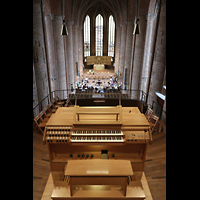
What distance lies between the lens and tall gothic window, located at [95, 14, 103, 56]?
28.7 metres

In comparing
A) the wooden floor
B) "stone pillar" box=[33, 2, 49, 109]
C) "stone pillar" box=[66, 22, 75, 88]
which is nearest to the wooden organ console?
the wooden floor

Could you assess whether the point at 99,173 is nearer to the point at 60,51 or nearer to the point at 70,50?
the point at 60,51

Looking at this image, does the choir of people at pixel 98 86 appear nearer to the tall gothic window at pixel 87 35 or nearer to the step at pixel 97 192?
the tall gothic window at pixel 87 35

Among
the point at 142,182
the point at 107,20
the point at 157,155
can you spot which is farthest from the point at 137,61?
the point at 107,20

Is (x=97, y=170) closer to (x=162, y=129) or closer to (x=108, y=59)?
(x=162, y=129)

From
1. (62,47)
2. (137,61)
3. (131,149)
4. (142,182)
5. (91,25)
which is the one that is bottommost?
(142,182)

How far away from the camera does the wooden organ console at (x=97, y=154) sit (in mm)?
3475

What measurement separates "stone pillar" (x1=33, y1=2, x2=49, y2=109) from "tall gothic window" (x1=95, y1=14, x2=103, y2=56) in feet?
74.0

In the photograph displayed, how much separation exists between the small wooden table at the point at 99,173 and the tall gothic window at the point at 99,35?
29.0 metres

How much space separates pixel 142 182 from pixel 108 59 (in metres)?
25.1

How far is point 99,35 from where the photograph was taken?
29359 mm

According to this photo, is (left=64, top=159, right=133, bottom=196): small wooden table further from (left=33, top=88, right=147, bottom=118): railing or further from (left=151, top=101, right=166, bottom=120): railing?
(left=151, top=101, right=166, bottom=120): railing

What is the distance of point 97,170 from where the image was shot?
3469 millimetres

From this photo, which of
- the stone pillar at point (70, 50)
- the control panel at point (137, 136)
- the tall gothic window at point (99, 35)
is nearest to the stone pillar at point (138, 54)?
the stone pillar at point (70, 50)
